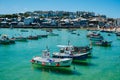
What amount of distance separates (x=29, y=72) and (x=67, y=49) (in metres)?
9.06

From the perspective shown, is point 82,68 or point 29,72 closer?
point 29,72

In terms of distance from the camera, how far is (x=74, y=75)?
28.5 metres

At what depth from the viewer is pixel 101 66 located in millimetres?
33812

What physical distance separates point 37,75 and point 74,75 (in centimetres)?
369

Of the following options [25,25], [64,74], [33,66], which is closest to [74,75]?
[64,74]

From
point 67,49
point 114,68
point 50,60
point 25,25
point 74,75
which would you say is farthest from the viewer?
point 25,25

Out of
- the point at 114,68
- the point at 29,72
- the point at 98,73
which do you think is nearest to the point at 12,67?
the point at 29,72

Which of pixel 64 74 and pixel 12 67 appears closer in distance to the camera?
pixel 64 74

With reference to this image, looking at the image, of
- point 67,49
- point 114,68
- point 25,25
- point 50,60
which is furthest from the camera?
point 25,25

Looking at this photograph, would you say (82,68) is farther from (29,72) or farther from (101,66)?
(29,72)

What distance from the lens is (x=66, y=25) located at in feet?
411

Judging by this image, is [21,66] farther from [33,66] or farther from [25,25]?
[25,25]

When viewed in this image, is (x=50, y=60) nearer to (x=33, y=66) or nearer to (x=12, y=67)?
(x=33, y=66)

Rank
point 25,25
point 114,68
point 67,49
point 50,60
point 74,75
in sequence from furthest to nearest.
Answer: point 25,25
point 67,49
point 114,68
point 50,60
point 74,75
